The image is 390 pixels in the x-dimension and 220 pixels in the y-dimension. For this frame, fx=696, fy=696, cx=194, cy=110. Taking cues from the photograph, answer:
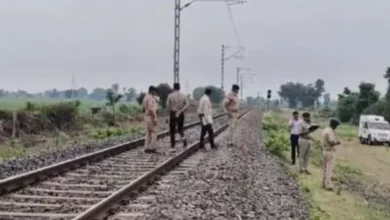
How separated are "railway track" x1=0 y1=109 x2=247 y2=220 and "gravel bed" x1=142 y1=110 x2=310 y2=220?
55 centimetres

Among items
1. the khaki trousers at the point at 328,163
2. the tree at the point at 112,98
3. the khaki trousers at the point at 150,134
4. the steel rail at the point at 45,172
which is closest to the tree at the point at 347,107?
the tree at the point at 112,98

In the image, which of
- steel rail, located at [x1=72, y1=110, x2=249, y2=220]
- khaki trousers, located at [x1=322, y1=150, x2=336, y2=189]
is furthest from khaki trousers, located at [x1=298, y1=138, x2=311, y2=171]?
steel rail, located at [x1=72, y1=110, x2=249, y2=220]

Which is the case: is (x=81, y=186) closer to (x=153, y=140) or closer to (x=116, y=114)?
(x=153, y=140)

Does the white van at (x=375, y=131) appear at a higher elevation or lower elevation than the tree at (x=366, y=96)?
lower

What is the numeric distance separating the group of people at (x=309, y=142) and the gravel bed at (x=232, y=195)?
956 millimetres

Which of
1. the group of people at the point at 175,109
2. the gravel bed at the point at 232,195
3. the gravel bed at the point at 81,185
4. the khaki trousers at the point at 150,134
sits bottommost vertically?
the gravel bed at the point at 232,195

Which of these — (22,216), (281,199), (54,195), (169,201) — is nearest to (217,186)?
(281,199)

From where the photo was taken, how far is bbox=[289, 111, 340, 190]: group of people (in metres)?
16.6

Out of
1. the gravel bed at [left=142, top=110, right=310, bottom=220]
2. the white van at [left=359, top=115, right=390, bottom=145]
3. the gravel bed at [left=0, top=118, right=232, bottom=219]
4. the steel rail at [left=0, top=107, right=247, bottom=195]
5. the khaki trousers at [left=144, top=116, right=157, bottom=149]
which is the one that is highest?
the khaki trousers at [left=144, top=116, right=157, bottom=149]

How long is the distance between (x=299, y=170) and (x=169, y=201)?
32.9ft

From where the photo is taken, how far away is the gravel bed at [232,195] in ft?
34.6

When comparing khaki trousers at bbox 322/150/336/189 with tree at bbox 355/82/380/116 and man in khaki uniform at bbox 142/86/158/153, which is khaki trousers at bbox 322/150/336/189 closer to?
man in khaki uniform at bbox 142/86/158/153

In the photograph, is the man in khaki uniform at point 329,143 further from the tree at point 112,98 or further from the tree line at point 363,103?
the tree line at point 363,103

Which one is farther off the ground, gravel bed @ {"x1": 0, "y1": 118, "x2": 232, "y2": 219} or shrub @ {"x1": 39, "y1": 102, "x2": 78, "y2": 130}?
shrub @ {"x1": 39, "y1": 102, "x2": 78, "y2": 130}
